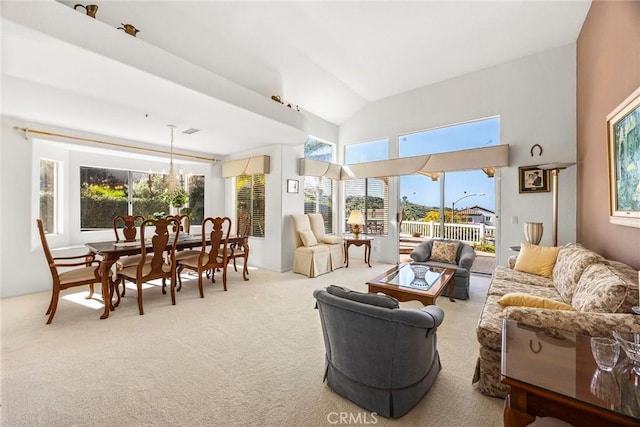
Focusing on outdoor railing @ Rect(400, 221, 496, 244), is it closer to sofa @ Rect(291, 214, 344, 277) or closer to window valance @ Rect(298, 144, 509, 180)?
window valance @ Rect(298, 144, 509, 180)

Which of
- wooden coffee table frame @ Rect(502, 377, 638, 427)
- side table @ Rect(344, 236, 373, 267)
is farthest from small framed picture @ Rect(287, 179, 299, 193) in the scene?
wooden coffee table frame @ Rect(502, 377, 638, 427)

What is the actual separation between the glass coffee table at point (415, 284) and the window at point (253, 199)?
3.35 m

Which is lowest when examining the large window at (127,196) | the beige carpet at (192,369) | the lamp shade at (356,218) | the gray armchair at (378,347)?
the beige carpet at (192,369)

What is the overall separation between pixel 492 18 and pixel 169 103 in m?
4.47

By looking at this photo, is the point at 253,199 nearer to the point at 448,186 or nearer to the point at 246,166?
the point at 246,166

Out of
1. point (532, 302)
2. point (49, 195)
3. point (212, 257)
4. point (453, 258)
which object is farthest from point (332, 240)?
point (49, 195)

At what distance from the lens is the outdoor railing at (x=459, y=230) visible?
521 cm

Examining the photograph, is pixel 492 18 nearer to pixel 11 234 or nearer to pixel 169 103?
pixel 169 103

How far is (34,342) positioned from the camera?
250cm

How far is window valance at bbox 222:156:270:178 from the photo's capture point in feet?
18.1

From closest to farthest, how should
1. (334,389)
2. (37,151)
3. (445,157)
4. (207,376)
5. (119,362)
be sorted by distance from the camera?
1. (334,389)
2. (207,376)
3. (119,362)
4. (37,151)
5. (445,157)

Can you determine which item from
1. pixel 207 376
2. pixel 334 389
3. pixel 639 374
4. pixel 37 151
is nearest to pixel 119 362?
pixel 207 376

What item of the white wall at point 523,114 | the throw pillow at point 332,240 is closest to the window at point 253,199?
the throw pillow at point 332,240

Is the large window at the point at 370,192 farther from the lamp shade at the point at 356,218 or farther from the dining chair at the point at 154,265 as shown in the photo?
the dining chair at the point at 154,265
